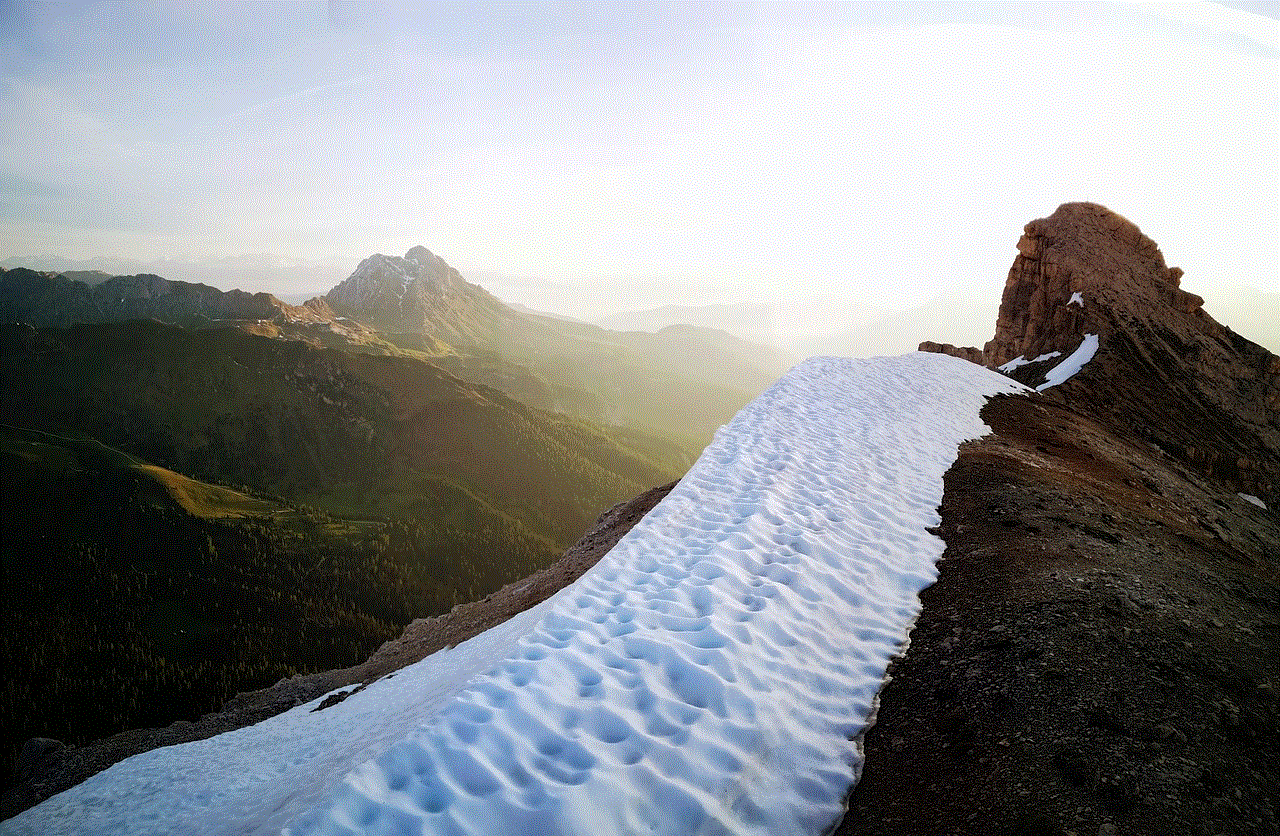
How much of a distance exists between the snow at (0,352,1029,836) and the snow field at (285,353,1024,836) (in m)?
0.02

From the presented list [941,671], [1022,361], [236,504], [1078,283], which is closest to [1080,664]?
[941,671]

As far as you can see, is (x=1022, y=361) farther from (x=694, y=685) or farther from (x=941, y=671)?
(x=694, y=685)

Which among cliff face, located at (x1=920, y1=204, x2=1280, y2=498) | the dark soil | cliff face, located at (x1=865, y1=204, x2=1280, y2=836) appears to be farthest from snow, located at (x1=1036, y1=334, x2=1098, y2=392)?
the dark soil

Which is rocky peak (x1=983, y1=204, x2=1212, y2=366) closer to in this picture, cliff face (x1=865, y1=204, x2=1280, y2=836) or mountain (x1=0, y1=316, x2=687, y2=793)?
cliff face (x1=865, y1=204, x2=1280, y2=836)

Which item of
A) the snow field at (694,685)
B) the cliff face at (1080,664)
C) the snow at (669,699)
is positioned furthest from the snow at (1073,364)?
the snow field at (694,685)

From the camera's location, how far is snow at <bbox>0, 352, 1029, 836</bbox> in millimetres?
5086

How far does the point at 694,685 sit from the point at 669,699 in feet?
1.19

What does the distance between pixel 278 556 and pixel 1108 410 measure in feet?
428

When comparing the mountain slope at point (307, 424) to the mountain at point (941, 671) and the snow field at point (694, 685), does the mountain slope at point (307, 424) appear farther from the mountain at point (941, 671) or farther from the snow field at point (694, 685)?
the snow field at point (694, 685)

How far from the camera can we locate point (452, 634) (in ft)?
62.6

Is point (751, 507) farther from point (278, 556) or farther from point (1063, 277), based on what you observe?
point (278, 556)

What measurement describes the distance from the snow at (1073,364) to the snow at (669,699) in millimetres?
17037

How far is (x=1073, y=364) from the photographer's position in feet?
91.4

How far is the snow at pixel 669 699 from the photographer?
5.09m
